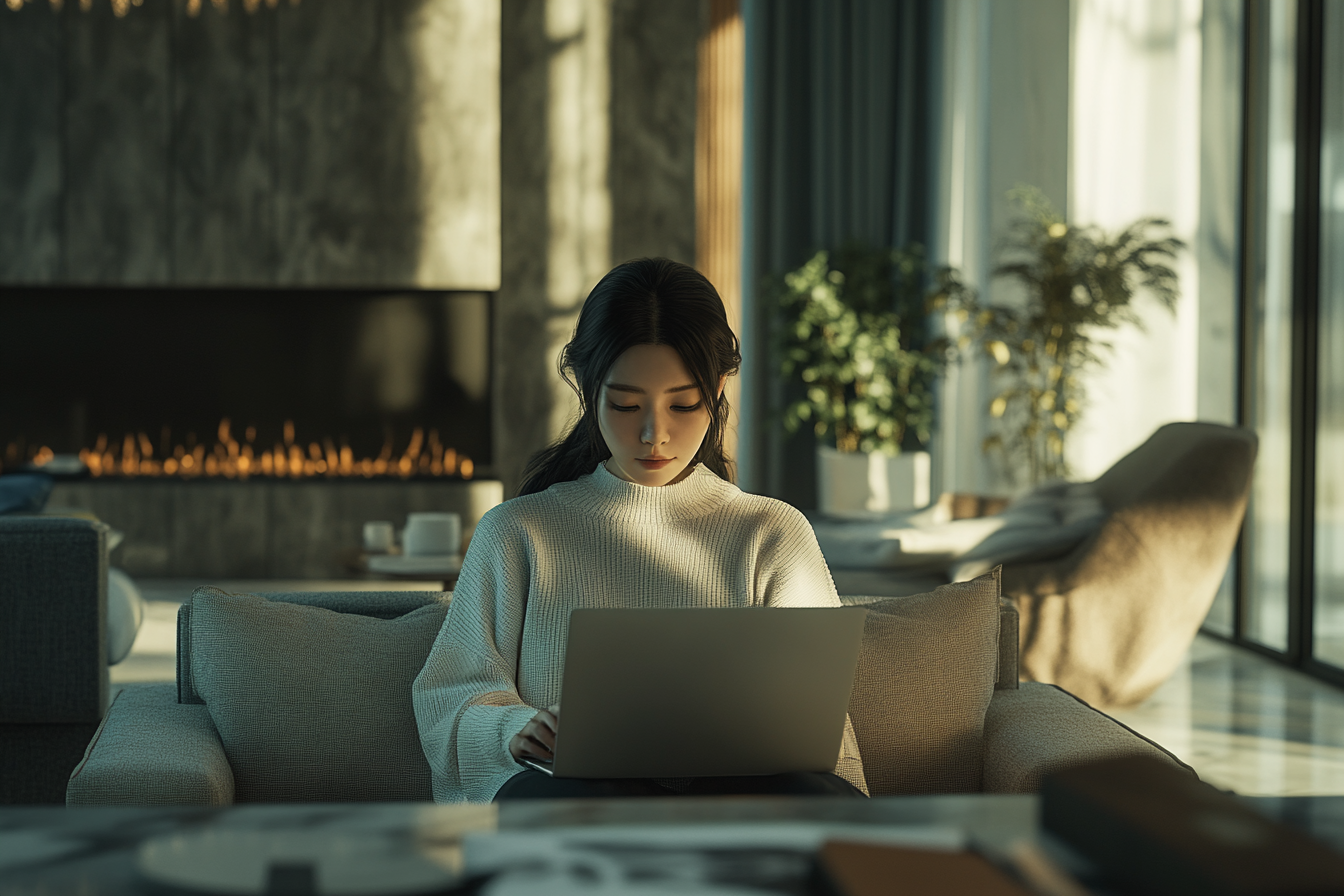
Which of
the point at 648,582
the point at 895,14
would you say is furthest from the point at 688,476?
the point at 895,14

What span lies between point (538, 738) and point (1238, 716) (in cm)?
275

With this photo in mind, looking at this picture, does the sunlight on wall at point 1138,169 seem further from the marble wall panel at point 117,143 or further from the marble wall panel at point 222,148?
the marble wall panel at point 117,143

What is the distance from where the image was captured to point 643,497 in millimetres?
1590

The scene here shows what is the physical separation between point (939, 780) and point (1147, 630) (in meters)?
1.72

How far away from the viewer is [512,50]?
5637mm

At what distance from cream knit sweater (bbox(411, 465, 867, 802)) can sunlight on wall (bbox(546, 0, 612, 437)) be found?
161 inches

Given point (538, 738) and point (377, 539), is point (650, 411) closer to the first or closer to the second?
point (538, 738)

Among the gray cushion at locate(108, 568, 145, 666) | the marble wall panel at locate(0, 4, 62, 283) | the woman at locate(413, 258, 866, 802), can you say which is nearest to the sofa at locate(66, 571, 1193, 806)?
the woman at locate(413, 258, 866, 802)

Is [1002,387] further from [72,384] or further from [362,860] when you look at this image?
[362,860]

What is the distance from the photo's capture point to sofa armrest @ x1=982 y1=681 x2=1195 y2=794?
4.82 ft

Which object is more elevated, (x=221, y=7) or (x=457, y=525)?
(x=221, y=7)

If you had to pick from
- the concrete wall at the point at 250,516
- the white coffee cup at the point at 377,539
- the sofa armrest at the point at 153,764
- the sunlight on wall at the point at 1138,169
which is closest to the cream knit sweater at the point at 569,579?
the sofa armrest at the point at 153,764

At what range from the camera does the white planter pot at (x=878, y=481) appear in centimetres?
588

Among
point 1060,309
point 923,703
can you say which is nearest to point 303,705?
point 923,703
